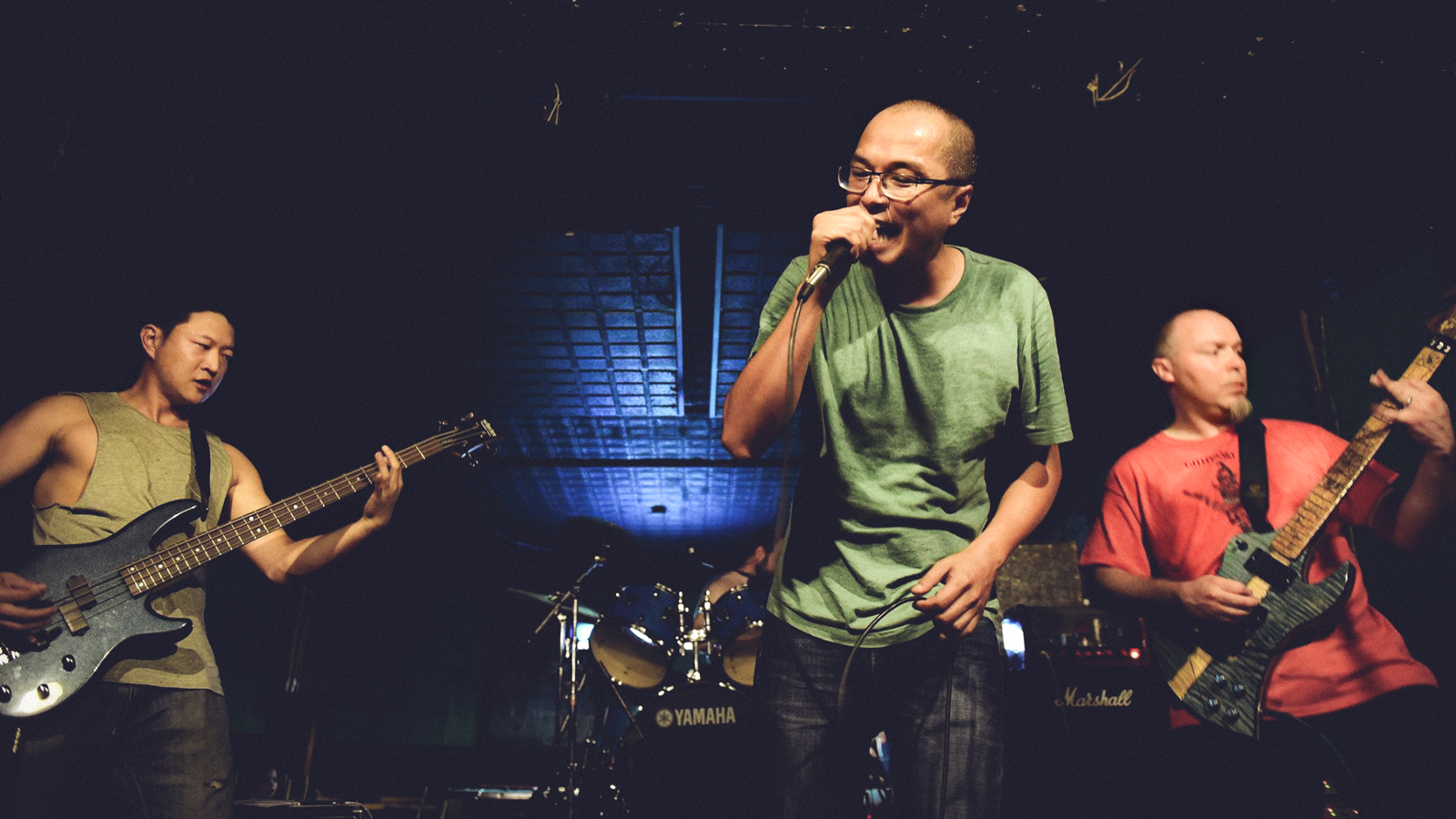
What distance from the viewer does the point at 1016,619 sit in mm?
2973

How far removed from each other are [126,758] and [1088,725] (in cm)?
334

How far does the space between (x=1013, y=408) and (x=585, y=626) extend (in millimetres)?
8652

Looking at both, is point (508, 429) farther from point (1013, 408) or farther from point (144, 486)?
point (1013, 408)

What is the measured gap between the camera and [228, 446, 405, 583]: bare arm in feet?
9.87

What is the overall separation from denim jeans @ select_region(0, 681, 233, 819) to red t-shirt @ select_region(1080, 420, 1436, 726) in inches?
133

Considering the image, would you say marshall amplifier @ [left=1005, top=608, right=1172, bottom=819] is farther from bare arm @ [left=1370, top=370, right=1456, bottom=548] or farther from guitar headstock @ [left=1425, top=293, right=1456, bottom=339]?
guitar headstock @ [left=1425, top=293, right=1456, bottom=339]

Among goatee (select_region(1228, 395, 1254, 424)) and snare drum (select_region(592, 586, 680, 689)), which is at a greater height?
goatee (select_region(1228, 395, 1254, 424))

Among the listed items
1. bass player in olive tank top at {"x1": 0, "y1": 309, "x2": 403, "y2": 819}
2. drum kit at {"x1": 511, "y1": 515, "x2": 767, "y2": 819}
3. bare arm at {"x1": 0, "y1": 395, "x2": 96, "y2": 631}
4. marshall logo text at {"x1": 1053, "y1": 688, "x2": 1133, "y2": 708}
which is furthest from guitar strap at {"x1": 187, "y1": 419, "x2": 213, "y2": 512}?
marshall logo text at {"x1": 1053, "y1": 688, "x2": 1133, "y2": 708}

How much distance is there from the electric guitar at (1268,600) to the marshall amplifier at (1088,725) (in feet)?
Answer: 0.53

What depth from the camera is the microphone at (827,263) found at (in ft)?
4.19

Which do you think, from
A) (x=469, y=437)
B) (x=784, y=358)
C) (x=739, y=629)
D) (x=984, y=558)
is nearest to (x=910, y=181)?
(x=784, y=358)

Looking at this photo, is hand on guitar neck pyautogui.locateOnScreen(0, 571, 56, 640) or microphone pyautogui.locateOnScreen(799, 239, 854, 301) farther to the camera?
hand on guitar neck pyautogui.locateOnScreen(0, 571, 56, 640)

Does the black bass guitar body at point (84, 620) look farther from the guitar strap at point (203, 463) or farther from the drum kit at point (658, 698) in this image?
the drum kit at point (658, 698)

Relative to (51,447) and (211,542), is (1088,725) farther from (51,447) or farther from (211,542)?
(51,447)
